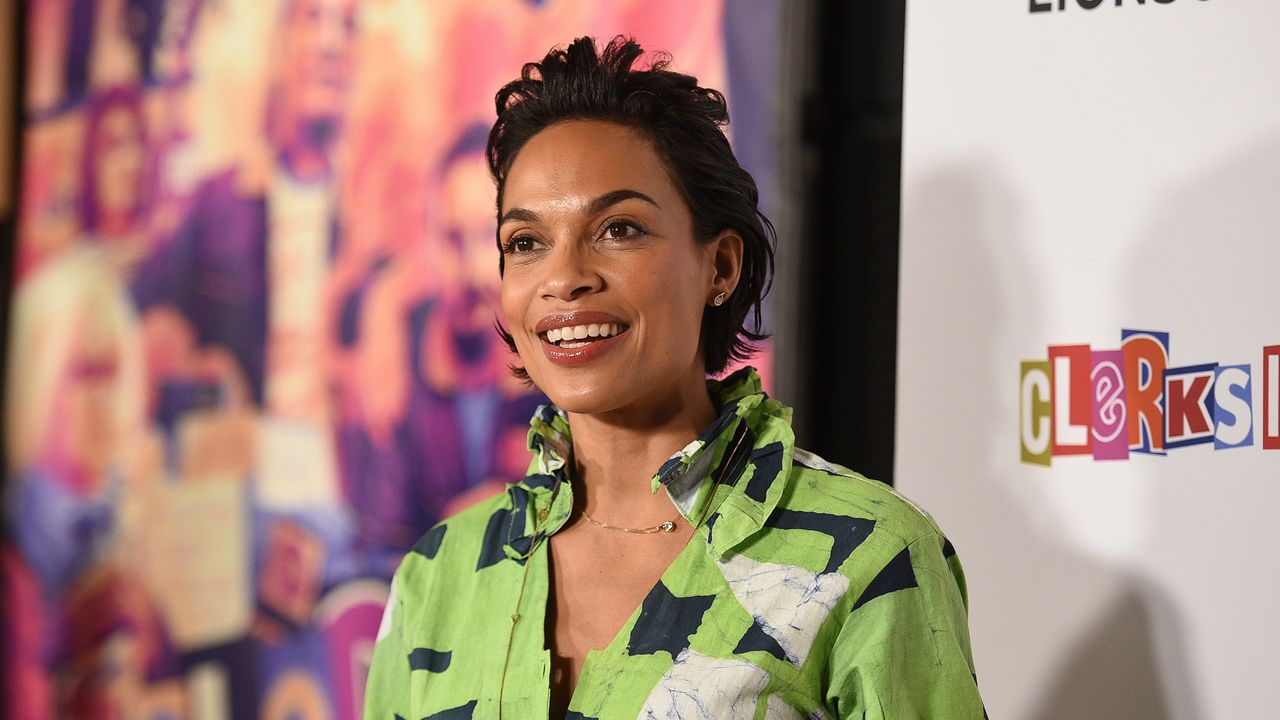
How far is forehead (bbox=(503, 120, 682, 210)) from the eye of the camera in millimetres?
1226

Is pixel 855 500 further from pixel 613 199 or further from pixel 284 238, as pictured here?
pixel 284 238

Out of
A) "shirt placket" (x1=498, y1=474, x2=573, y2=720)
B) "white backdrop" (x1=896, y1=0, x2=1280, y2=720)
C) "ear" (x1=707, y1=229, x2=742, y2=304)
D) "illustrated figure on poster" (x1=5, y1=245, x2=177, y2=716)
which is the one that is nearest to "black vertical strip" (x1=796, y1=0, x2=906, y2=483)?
"white backdrop" (x1=896, y1=0, x2=1280, y2=720)

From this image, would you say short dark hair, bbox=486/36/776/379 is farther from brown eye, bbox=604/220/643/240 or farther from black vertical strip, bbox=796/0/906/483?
black vertical strip, bbox=796/0/906/483

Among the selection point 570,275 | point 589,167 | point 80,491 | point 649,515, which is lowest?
point 80,491

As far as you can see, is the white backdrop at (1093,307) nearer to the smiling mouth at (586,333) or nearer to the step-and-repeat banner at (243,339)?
the smiling mouth at (586,333)

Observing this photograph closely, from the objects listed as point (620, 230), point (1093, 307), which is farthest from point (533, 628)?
point (1093, 307)

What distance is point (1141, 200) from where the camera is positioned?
142cm

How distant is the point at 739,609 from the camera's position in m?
1.13

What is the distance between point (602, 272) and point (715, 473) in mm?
221

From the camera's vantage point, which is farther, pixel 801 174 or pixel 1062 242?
pixel 801 174

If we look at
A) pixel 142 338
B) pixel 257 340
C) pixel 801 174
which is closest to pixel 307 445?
pixel 257 340

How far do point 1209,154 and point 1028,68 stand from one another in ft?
0.78

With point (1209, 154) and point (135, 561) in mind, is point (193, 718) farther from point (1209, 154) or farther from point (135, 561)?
point (1209, 154)

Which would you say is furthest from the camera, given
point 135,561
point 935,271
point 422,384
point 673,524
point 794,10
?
point 135,561
